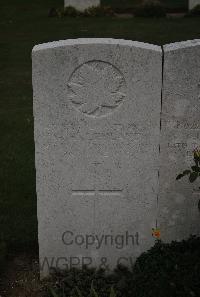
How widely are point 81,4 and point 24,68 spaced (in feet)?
24.5

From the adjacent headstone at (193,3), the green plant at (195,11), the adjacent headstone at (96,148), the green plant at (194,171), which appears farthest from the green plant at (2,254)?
the adjacent headstone at (193,3)

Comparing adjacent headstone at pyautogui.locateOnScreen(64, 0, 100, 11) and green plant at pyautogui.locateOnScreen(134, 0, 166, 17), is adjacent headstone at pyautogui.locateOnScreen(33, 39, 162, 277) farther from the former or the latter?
adjacent headstone at pyautogui.locateOnScreen(64, 0, 100, 11)

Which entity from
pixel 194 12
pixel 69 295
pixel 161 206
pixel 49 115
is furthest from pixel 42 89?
pixel 194 12

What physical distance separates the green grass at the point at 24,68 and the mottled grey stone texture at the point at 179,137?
151 cm

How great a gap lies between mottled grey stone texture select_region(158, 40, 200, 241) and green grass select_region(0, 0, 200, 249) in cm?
151

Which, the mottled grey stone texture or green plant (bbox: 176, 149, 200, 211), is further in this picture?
the mottled grey stone texture

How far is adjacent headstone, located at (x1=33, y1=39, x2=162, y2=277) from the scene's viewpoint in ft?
14.1

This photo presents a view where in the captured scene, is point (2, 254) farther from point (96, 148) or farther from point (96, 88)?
point (96, 88)

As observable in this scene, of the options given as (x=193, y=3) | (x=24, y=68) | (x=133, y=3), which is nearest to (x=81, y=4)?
(x=193, y=3)

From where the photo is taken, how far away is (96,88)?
4.38 meters

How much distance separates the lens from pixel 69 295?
462cm

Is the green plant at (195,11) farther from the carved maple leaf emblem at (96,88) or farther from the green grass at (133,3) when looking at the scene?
the carved maple leaf emblem at (96,88)

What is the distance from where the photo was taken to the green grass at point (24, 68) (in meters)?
6.09

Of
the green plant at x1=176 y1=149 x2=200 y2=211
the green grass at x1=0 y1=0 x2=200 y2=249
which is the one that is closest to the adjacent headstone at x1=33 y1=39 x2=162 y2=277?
the green plant at x1=176 y1=149 x2=200 y2=211
